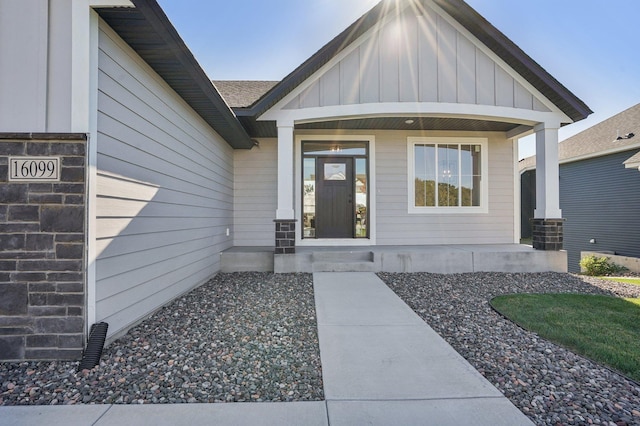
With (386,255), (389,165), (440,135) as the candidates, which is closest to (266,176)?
(389,165)

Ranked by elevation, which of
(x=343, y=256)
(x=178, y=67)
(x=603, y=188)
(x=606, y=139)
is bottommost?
(x=343, y=256)

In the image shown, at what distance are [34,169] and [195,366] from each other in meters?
2.05

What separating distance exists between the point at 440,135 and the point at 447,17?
2.34m

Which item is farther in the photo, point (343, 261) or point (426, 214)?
point (426, 214)

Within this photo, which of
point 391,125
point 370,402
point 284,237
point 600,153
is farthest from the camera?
point 600,153

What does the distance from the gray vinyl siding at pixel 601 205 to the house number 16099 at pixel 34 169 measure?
13828 mm

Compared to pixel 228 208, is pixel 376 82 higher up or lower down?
higher up

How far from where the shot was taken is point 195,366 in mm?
2334

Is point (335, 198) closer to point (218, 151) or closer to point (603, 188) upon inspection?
point (218, 151)

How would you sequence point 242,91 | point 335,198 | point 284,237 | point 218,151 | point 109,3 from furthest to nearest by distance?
point 242,91
point 335,198
point 218,151
point 284,237
point 109,3

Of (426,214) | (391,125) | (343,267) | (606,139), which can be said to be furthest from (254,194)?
(606,139)

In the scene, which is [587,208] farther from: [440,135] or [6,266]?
[6,266]

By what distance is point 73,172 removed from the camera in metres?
2.46

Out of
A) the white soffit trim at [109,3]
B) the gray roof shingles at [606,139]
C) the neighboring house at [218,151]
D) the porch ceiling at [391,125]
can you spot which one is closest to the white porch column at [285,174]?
the neighboring house at [218,151]
